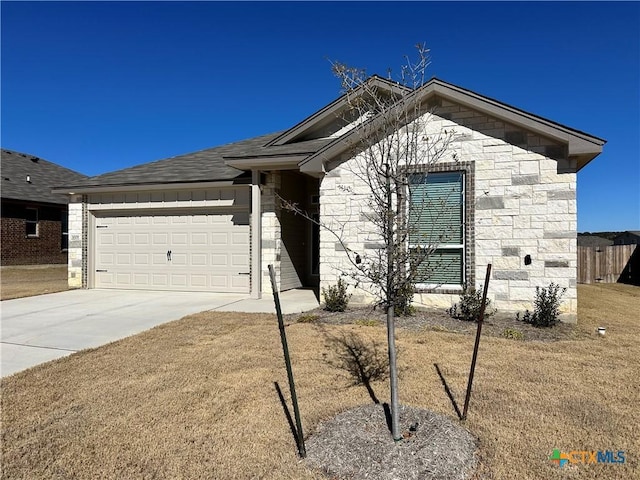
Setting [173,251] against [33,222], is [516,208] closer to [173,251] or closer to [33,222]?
[173,251]

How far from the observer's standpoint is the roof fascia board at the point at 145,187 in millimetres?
10938

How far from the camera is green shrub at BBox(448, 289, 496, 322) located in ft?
24.2

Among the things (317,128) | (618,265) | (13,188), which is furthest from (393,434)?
(13,188)

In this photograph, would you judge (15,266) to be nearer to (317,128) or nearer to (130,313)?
(130,313)

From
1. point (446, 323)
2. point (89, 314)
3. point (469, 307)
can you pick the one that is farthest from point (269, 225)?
point (469, 307)

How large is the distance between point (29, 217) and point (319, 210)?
1748cm

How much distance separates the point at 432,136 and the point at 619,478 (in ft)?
21.6

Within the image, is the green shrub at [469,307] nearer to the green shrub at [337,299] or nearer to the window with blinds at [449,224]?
the window with blinds at [449,224]

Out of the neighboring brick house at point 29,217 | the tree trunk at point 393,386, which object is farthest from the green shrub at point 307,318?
the neighboring brick house at point 29,217

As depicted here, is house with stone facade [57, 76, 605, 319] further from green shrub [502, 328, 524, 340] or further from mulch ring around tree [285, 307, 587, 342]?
green shrub [502, 328, 524, 340]

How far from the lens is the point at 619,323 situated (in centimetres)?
769

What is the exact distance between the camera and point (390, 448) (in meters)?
3.08

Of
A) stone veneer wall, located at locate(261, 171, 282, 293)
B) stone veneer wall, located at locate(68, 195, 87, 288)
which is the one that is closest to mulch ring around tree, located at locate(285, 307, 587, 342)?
stone veneer wall, located at locate(261, 171, 282, 293)

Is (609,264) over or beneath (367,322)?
over
